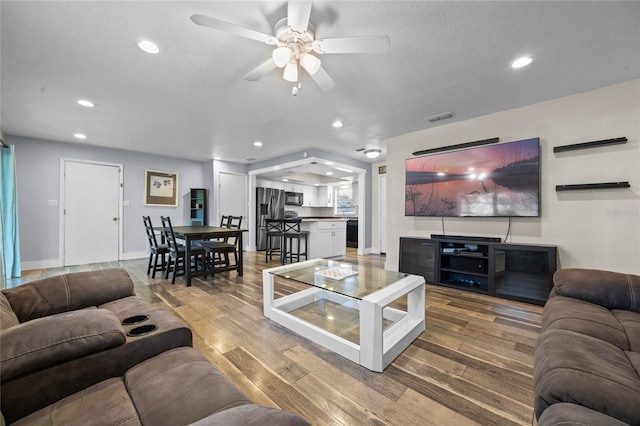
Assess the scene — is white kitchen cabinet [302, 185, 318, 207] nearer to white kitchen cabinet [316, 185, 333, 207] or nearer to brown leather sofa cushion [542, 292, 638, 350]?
white kitchen cabinet [316, 185, 333, 207]

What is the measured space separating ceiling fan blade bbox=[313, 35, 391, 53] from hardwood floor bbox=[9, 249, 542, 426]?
217 cm

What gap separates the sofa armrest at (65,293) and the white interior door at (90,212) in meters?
4.86

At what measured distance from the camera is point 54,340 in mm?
855

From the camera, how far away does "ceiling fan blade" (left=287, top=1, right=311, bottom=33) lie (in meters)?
1.47

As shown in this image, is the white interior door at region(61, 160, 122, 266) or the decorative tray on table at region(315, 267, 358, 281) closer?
the decorative tray on table at region(315, 267, 358, 281)

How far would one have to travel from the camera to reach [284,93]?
2928 mm

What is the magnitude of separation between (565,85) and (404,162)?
6.91ft

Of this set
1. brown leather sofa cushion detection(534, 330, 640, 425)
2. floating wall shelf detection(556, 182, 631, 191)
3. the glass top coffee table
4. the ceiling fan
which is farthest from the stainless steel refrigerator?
brown leather sofa cushion detection(534, 330, 640, 425)

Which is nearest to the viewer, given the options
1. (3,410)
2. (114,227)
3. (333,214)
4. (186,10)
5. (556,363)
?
(3,410)

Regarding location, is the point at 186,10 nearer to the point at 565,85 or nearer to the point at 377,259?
the point at 565,85

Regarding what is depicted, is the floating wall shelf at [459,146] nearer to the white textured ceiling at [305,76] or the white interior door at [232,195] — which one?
the white textured ceiling at [305,76]

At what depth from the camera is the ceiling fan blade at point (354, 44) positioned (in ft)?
5.31

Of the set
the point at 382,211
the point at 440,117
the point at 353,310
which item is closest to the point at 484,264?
the point at 353,310

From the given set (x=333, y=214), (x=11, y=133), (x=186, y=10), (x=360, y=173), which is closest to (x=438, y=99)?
(x=186, y=10)
